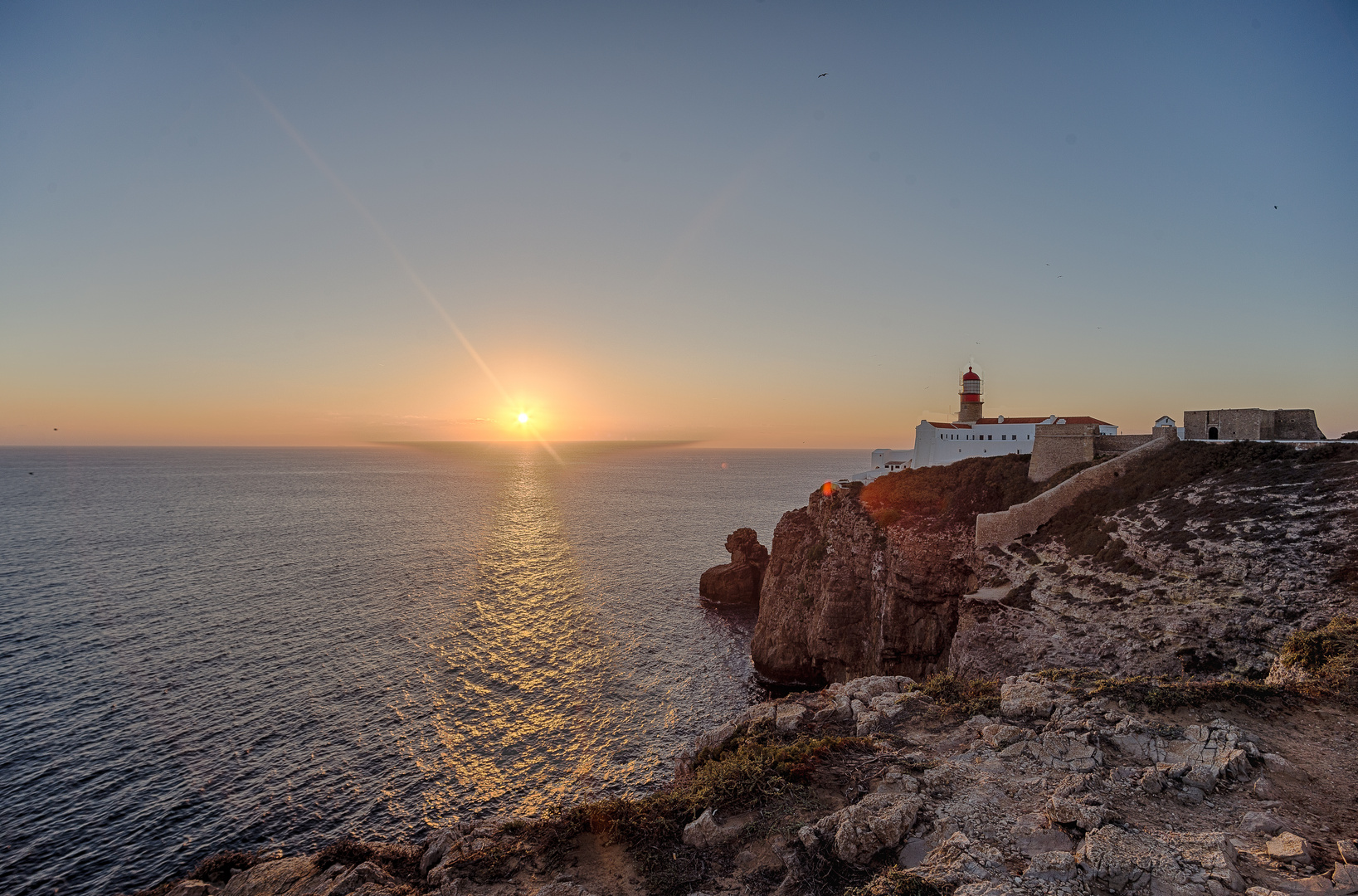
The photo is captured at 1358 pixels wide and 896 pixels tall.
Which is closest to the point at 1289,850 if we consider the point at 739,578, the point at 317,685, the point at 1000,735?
the point at 1000,735

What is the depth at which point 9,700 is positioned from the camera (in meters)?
27.2

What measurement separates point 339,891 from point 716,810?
800 cm

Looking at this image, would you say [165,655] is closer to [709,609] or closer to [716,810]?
[709,609]

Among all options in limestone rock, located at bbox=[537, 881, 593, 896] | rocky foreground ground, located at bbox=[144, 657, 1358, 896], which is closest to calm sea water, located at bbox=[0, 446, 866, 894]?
rocky foreground ground, located at bbox=[144, 657, 1358, 896]

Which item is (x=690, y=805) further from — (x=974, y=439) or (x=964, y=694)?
(x=974, y=439)

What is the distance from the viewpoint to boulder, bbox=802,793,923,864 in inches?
373

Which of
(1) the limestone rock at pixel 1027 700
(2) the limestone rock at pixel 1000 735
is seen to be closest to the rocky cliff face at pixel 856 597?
(1) the limestone rock at pixel 1027 700

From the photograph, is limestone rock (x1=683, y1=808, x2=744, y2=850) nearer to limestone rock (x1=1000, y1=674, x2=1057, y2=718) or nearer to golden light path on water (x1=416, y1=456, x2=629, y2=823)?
limestone rock (x1=1000, y1=674, x2=1057, y2=718)

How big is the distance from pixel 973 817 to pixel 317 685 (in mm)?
32042

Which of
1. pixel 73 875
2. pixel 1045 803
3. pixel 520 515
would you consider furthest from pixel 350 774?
pixel 520 515

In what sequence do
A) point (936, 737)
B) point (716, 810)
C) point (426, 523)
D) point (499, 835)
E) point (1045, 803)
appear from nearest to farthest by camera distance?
1. point (1045, 803)
2. point (716, 810)
3. point (499, 835)
4. point (936, 737)
5. point (426, 523)

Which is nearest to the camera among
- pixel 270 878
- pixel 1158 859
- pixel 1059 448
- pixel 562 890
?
pixel 1158 859

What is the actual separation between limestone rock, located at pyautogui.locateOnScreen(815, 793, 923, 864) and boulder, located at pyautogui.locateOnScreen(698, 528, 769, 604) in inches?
1452

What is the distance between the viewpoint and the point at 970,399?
56781mm
